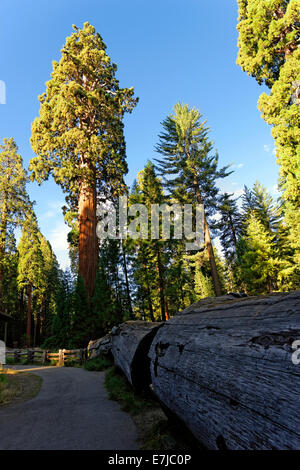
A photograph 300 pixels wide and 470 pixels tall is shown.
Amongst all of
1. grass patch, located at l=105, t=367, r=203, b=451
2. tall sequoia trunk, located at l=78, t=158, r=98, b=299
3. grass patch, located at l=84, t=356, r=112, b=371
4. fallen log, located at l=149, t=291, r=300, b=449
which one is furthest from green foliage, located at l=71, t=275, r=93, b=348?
fallen log, located at l=149, t=291, r=300, b=449

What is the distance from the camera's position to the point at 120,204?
22406 mm

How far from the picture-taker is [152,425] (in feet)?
11.0

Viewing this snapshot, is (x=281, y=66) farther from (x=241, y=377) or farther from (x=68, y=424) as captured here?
(x=68, y=424)

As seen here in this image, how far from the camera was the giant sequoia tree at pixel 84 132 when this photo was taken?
1633cm

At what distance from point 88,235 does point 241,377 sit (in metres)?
16.1

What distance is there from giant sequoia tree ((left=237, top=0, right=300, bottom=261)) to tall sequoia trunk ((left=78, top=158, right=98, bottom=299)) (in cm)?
1248

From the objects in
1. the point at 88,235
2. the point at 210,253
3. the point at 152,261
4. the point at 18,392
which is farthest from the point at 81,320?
the point at 210,253

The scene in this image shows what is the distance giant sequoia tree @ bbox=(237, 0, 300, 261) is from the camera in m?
11.8

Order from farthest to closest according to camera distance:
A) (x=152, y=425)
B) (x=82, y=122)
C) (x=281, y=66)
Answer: (x=82, y=122), (x=281, y=66), (x=152, y=425)

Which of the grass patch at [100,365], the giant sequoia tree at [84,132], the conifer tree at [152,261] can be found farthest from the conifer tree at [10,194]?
the grass patch at [100,365]

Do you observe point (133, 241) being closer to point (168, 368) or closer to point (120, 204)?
point (120, 204)

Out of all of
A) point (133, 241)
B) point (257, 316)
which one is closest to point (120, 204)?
point (133, 241)

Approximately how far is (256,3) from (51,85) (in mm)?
14561

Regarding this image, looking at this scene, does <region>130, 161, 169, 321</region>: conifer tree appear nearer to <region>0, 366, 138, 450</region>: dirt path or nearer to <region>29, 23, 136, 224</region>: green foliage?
<region>29, 23, 136, 224</region>: green foliage
